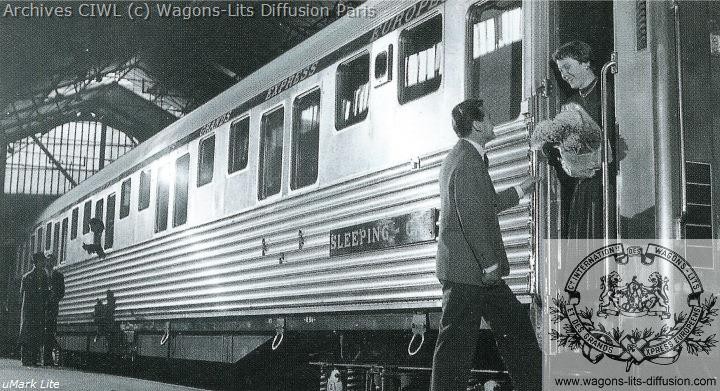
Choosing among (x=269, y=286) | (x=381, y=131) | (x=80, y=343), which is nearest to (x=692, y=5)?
(x=381, y=131)

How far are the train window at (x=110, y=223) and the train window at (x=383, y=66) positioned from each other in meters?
7.77

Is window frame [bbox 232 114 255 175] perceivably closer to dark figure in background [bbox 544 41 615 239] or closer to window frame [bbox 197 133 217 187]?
window frame [bbox 197 133 217 187]

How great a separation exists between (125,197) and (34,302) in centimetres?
238

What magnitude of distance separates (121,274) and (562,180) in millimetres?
9111

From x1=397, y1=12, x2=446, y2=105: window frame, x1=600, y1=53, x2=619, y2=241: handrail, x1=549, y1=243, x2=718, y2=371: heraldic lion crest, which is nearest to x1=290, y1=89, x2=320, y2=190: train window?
x1=397, y1=12, x2=446, y2=105: window frame

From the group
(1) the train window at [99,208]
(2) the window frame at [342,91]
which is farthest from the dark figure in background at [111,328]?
(2) the window frame at [342,91]

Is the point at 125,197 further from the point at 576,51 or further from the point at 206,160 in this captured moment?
the point at 576,51

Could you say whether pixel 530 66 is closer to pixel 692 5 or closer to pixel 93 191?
pixel 692 5

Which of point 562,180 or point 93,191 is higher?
point 93,191

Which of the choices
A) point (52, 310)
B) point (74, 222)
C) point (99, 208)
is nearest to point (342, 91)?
point (99, 208)

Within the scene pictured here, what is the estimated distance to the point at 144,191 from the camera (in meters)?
11.9

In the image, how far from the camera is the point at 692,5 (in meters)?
4.81

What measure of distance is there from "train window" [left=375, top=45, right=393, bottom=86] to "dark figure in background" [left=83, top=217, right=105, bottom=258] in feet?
27.8

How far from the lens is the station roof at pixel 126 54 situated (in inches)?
482
